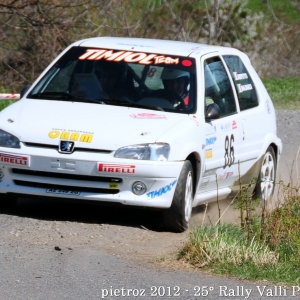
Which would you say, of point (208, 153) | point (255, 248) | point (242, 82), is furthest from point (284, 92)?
point (255, 248)

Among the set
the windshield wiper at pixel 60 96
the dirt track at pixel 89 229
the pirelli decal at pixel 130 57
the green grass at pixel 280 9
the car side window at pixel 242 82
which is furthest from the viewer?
the green grass at pixel 280 9

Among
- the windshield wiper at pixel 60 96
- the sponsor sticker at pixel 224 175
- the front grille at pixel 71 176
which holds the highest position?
the windshield wiper at pixel 60 96

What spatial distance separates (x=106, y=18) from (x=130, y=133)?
1153 cm

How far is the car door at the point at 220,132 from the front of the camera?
8312mm

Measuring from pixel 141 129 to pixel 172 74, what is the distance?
113cm

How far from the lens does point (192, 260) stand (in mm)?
6469

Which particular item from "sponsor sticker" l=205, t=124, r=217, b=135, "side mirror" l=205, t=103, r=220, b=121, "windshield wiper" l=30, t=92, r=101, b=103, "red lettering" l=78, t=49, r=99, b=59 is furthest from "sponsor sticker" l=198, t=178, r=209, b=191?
"red lettering" l=78, t=49, r=99, b=59

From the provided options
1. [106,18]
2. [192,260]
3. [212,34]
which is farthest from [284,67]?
[192,260]

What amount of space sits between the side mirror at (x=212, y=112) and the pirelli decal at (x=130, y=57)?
0.63 meters

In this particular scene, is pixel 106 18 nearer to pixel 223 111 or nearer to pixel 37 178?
pixel 223 111

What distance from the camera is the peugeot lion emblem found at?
24.1 feet

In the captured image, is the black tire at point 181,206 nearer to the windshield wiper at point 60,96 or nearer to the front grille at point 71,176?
the front grille at point 71,176

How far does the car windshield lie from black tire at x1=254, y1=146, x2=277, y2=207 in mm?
1582

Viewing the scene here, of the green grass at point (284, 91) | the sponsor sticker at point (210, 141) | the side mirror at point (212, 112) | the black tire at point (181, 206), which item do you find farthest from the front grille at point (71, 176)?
the green grass at point (284, 91)
